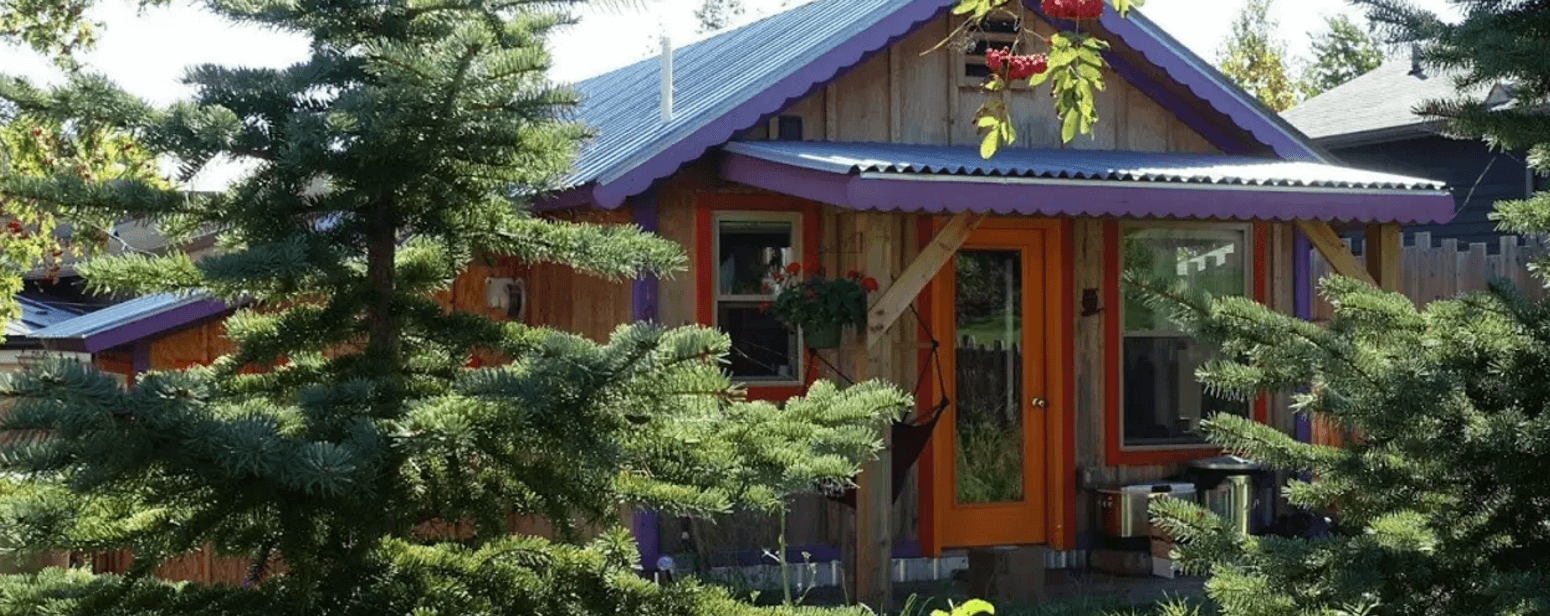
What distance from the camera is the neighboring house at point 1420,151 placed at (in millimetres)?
20203

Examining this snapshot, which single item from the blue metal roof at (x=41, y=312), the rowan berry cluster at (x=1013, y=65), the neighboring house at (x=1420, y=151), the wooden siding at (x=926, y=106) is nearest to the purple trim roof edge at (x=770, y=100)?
the wooden siding at (x=926, y=106)

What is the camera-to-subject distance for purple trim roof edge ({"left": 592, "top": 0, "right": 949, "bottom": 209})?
9.84m

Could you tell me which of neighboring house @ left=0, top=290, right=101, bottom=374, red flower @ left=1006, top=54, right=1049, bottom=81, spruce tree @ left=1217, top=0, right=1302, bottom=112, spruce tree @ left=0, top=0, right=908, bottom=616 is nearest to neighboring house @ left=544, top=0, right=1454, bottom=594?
red flower @ left=1006, top=54, right=1049, bottom=81

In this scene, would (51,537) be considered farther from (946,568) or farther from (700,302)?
(946,568)

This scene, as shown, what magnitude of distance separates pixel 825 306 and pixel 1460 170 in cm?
1360

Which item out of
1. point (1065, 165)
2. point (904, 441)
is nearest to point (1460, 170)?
point (1065, 165)

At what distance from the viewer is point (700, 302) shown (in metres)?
10.7

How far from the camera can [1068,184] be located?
975 cm

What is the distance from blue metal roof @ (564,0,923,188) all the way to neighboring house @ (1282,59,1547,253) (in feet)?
27.9

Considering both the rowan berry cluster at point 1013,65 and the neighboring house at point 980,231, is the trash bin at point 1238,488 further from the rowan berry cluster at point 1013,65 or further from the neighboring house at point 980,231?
the rowan berry cluster at point 1013,65

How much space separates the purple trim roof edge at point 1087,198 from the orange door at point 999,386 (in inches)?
58.5

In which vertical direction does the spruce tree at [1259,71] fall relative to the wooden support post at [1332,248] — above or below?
above

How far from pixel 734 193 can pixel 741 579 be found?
7.57 ft

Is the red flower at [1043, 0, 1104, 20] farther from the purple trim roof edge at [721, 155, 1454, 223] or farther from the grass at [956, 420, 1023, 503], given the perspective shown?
the grass at [956, 420, 1023, 503]
